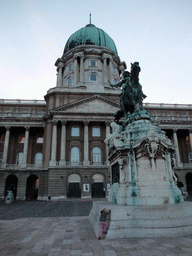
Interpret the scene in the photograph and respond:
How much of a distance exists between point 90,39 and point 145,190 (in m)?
50.4

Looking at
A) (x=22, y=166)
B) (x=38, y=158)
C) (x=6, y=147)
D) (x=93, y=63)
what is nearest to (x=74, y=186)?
(x=22, y=166)

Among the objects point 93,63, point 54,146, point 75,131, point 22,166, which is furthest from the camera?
point 93,63

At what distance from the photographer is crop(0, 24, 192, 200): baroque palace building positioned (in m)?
31.2

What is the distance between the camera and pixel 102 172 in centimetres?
3147

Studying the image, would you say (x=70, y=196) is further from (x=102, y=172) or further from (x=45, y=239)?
(x=45, y=239)

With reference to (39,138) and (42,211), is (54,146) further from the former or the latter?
(42,211)

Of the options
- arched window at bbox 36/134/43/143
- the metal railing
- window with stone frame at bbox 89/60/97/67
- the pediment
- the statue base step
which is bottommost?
the statue base step

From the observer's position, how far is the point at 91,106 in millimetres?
35156

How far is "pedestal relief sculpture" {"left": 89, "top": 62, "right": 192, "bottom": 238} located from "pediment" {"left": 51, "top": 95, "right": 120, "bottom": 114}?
26164 mm

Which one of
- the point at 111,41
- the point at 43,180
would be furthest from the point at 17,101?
the point at 111,41

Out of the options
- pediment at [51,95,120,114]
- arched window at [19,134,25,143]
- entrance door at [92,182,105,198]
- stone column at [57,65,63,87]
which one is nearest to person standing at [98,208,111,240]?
entrance door at [92,182,105,198]

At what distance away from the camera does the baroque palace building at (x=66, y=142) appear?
3119cm

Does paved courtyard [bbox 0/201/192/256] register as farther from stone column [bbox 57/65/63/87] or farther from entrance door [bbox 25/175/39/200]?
stone column [bbox 57/65/63/87]

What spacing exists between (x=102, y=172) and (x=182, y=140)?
19456mm
